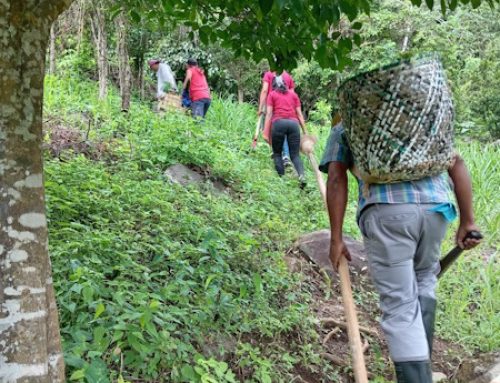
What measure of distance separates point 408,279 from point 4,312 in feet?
5.15

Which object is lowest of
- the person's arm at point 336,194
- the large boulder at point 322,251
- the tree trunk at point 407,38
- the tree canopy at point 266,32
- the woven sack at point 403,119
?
the large boulder at point 322,251

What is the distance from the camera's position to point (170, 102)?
369 inches

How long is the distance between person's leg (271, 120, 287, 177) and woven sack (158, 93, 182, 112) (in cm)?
268

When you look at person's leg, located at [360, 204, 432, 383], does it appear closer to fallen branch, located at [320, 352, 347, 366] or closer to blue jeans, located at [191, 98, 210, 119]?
fallen branch, located at [320, 352, 347, 366]

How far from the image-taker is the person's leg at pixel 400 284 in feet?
7.18

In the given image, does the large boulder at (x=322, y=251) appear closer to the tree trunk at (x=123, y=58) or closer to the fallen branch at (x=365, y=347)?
the fallen branch at (x=365, y=347)

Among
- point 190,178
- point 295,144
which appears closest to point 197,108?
point 295,144

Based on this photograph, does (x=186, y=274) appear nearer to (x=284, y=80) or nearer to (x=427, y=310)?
(x=427, y=310)

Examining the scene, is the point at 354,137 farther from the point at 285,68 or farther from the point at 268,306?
the point at 268,306

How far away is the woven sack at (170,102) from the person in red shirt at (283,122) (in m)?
2.61

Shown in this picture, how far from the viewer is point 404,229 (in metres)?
A: 2.23

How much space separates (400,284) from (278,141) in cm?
485

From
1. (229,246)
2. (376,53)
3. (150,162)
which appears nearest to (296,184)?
(150,162)

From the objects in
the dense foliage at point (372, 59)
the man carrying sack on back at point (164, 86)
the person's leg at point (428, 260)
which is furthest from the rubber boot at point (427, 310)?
the dense foliage at point (372, 59)
